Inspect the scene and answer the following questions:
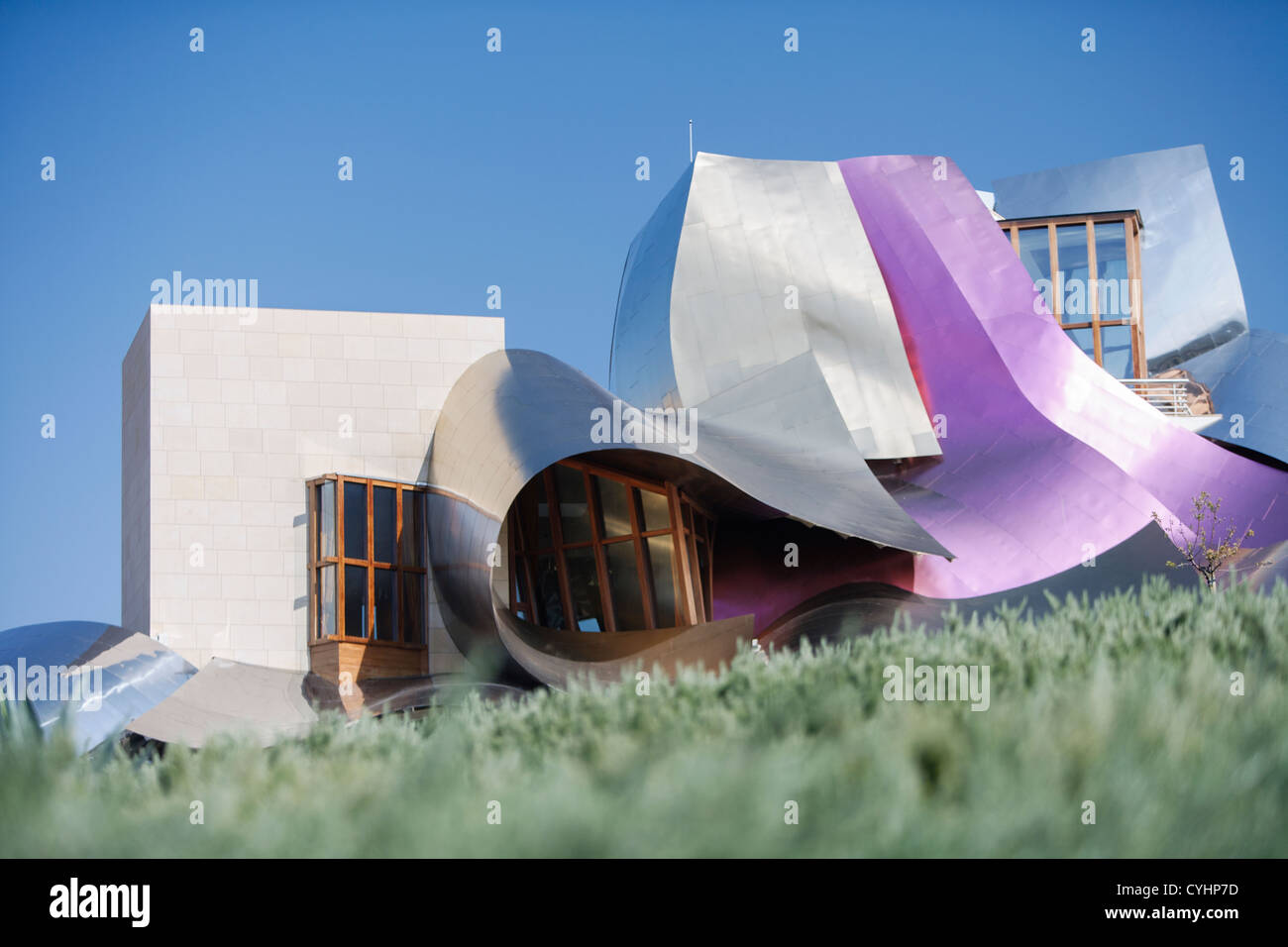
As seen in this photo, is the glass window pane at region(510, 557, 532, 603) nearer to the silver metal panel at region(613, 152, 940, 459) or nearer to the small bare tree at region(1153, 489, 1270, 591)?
the silver metal panel at region(613, 152, 940, 459)

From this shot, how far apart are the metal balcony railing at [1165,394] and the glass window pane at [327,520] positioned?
51.0 feet

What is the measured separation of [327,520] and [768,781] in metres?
15.5

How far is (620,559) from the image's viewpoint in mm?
20578

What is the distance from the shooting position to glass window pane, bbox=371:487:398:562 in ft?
62.9

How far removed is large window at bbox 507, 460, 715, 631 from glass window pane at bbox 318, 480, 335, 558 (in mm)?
2997

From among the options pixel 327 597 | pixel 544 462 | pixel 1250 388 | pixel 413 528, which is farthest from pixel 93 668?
pixel 1250 388

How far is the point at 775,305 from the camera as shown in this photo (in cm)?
2369

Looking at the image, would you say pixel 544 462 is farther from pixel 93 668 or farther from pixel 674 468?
pixel 93 668

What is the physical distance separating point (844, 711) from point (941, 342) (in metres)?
19.6

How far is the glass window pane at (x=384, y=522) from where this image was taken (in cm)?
1917

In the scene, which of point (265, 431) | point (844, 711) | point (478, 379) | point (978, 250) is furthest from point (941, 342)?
point (844, 711)

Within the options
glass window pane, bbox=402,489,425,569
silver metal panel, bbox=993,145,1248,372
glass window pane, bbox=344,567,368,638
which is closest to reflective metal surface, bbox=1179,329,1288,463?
silver metal panel, bbox=993,145,1248,372
